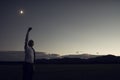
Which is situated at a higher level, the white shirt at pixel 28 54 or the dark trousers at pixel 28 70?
the white shirt at pixel 28 54

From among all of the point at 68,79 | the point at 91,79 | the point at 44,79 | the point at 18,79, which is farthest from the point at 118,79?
the point at 18,79

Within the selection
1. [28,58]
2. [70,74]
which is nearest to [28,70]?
[28,58]

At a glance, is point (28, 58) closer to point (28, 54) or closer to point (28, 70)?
point (28, 54)

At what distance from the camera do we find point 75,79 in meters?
17.0

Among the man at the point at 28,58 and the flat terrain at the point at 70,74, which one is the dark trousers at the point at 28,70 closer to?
the man at the point at 28,58

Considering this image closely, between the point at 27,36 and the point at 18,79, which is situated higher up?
the point at 27,36

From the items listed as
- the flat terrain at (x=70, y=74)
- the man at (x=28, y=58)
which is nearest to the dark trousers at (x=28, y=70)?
the man at (x=28, y=58)

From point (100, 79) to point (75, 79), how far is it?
59.2 inches

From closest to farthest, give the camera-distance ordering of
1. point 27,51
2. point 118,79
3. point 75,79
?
1. point 27,51
2. point 118,79
3. point 75,79

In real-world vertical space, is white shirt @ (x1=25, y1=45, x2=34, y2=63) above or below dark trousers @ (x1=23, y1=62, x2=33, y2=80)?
above

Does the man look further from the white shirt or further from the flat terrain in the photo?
the flat terrain

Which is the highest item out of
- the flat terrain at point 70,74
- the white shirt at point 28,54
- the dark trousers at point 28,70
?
the white shirt at point 28,54

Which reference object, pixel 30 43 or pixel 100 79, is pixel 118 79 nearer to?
pixel 100 79

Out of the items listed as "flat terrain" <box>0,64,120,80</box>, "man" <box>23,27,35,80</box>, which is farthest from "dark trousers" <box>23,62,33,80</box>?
"flat terrain" <box>0,64,120,80</box>
